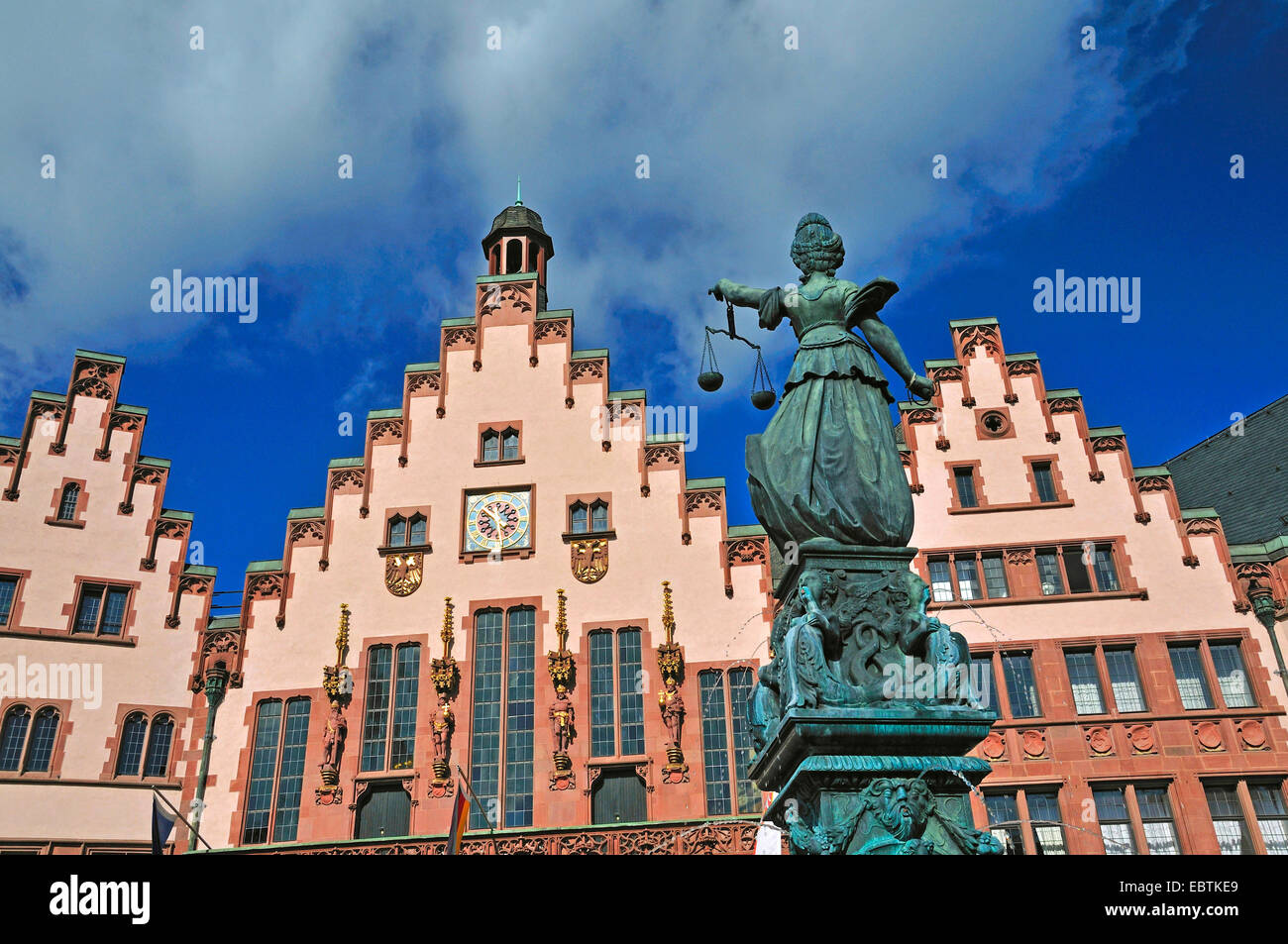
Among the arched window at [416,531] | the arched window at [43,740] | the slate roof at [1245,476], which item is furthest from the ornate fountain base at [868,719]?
the slate roof at [1245,476]

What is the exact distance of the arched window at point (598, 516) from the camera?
29.5m

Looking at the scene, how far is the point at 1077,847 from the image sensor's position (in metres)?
24.5

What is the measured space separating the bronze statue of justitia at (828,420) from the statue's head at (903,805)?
1.50 m

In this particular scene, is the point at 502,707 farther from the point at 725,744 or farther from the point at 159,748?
the point at 159,748

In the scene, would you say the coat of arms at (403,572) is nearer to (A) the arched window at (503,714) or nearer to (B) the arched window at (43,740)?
(A) the arched window at (503,714)

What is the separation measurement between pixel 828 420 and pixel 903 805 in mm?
2452

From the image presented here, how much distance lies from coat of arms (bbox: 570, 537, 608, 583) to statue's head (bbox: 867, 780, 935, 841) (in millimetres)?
22969

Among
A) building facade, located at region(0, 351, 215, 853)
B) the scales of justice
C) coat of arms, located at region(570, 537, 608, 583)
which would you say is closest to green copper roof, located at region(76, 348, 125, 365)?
building facade, located at region(0, 351, 215, 853)

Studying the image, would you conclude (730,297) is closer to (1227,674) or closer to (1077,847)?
(1077,847)

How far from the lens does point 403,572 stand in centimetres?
2916

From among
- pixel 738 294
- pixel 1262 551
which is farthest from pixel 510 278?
pixel 738 294

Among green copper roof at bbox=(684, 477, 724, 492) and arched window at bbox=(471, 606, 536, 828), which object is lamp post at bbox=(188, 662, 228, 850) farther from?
green copper roof at bbox=(684, 477, 724, 492)

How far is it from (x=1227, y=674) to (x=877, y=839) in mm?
24163
